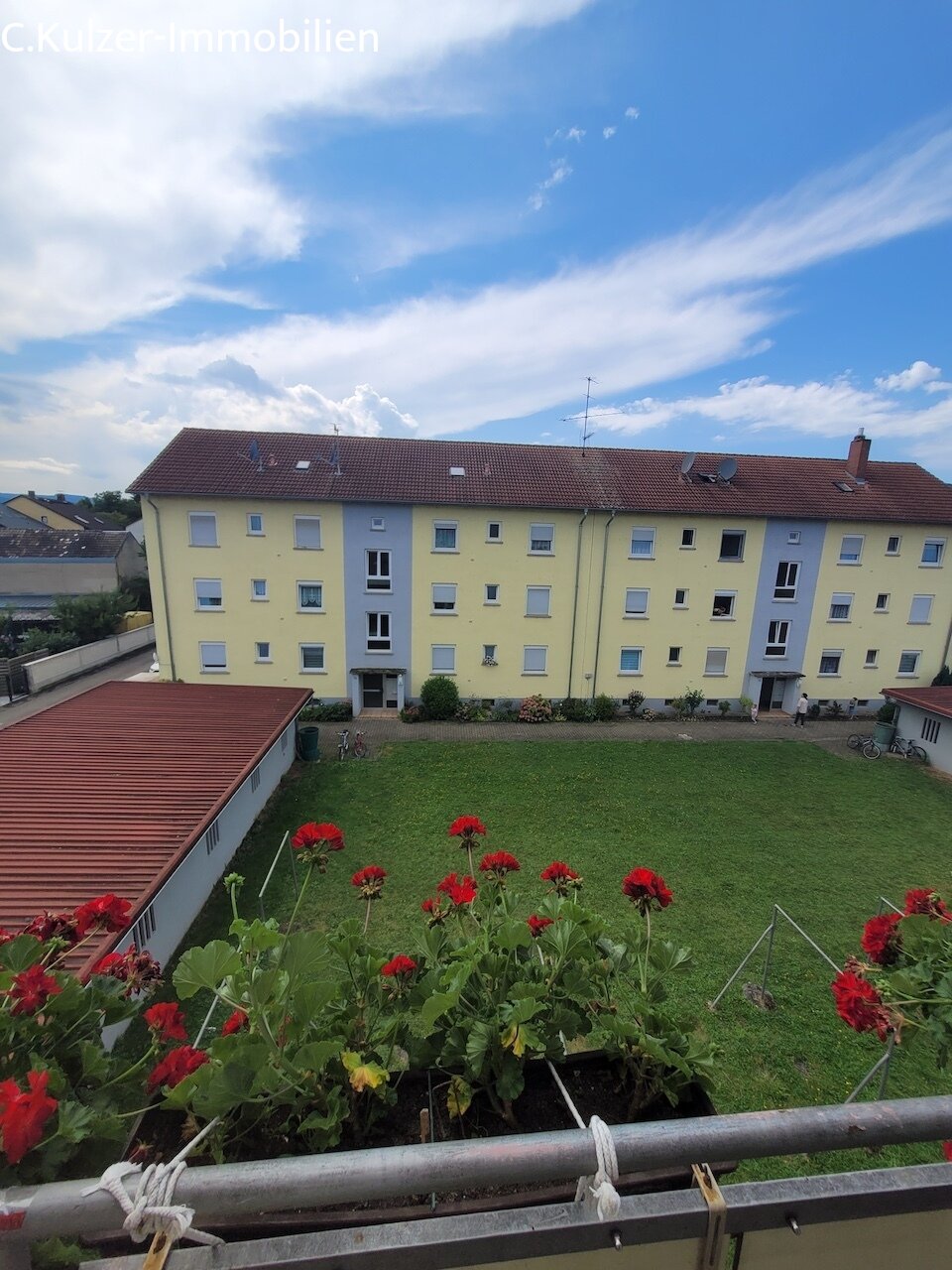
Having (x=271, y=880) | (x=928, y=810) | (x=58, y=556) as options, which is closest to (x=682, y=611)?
(x=928, y=810)

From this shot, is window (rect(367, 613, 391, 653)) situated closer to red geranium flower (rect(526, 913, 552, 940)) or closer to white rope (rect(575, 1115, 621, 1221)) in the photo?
red geranium flower (rect(526, 913, 552, 940))

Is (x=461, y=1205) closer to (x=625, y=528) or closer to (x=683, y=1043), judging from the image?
(x=683, y=1043)

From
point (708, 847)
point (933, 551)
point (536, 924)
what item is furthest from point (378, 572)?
point (933, 551)

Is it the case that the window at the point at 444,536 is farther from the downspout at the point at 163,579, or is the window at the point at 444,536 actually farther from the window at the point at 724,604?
the window at the point at 724,604

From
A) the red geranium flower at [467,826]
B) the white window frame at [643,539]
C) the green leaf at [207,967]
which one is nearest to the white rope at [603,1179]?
the green leaf at [207,967]

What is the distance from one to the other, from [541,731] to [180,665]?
44.7 ft

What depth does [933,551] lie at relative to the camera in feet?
75.5

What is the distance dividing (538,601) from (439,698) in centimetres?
531

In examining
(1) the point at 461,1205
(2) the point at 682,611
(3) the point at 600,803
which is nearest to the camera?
(1) the point at 461,1205

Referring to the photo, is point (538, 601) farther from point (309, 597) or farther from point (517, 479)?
point (309, 597)

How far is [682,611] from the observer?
22391 mm

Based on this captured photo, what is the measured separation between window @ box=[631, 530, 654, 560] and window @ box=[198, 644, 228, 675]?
16.0 meters

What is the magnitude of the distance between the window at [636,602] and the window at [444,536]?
280 inches

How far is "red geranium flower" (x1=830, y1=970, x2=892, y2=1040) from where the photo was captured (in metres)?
2.14
